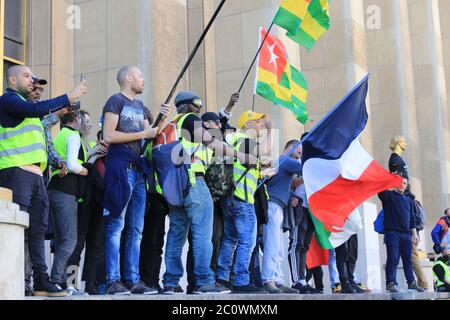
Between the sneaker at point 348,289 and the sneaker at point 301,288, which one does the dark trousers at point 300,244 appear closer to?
the sneaker at point 301,288

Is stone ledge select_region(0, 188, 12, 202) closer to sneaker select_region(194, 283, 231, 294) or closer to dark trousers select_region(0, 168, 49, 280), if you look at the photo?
dark trousers select_region(0, 168, 49, 280)

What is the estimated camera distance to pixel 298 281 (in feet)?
33.4

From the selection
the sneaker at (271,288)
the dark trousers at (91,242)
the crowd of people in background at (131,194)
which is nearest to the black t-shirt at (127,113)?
the crowd of people in background at (131,194)

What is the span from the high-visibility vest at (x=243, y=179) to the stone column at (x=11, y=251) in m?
3.26

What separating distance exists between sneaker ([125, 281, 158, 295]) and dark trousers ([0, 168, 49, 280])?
105cm

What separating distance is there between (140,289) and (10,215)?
225cm

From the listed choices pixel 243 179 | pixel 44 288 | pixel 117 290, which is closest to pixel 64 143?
pixel 117 290

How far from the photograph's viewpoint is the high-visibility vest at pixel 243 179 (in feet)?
27.1

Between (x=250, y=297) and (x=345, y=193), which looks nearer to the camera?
(x=250, y=297)

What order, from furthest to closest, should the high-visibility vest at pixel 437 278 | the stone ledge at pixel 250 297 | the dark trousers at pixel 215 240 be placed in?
the high-visibility vest at pixel 437 278 < the dark trousers at pixel 215 240 < the stone ledge at pixel 250 297

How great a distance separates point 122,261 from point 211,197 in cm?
109

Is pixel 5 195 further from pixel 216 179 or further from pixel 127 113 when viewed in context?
pixel 216 179

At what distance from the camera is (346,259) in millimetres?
11016
